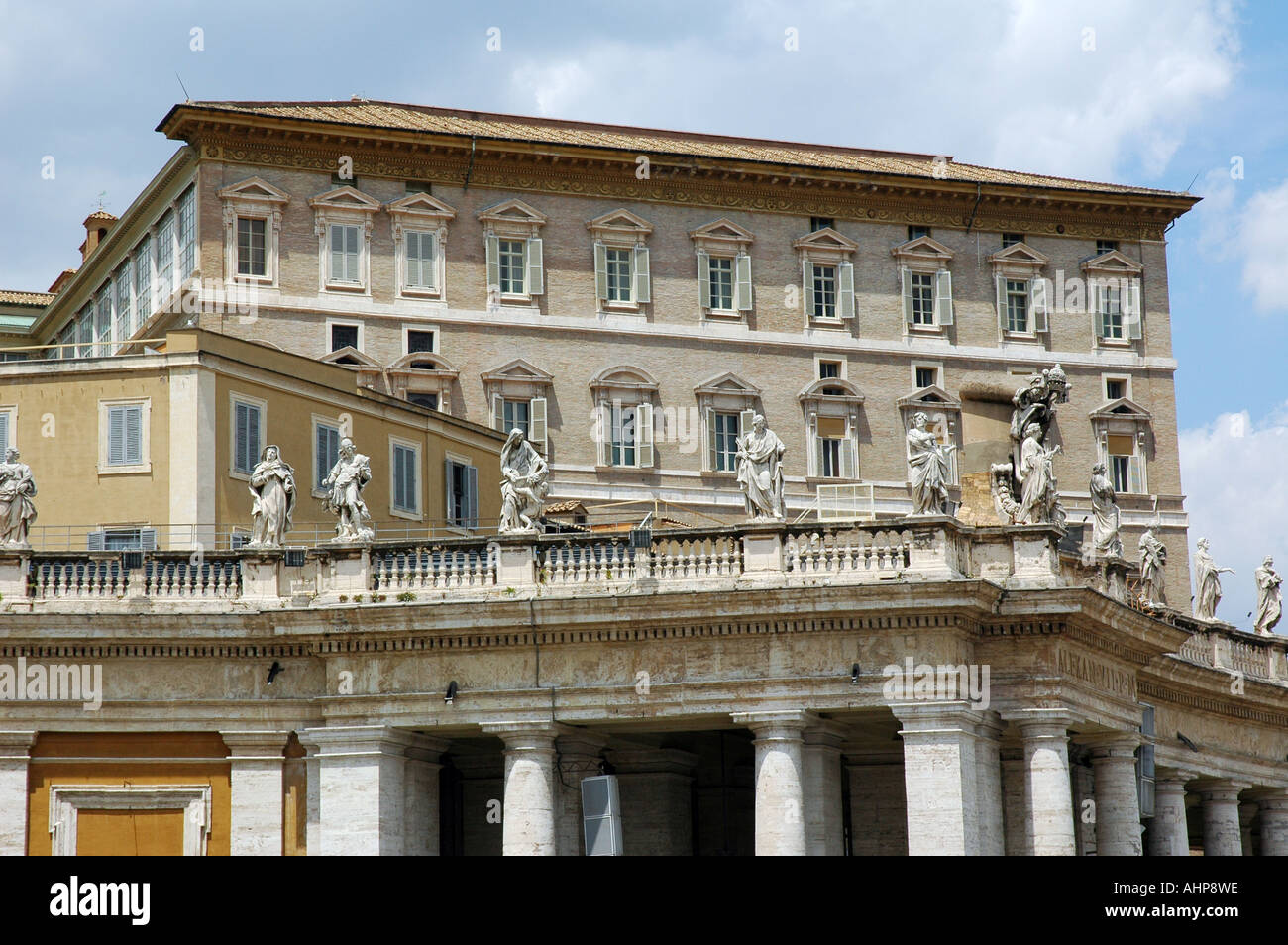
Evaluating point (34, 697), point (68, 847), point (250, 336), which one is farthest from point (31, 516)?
point (250, 336)

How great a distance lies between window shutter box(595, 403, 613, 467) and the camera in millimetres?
76750

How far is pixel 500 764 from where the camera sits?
4491 cm

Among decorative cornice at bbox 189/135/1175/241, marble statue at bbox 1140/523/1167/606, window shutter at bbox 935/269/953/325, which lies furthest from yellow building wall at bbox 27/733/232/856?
window shutter at bbox 935/269/953/325

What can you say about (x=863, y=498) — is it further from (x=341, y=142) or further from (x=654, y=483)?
(x=341, y=142)

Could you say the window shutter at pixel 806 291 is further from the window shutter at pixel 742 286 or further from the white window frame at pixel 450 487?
the white window frame at pixel 450 487

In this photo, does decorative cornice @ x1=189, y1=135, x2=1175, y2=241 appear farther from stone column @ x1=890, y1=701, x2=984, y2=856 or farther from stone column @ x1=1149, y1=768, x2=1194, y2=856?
stone column @ x1=890, y1=701, x2=984, y2=856

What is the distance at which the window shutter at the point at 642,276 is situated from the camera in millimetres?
78625

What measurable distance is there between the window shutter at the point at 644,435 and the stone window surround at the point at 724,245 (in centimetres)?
430

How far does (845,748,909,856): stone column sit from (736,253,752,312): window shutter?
37.5m

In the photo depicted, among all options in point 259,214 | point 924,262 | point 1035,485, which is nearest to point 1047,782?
point 1035,485

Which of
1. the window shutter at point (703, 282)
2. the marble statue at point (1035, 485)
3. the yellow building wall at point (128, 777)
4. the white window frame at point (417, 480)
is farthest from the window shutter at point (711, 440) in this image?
the yellow building wall at point (128, 777)

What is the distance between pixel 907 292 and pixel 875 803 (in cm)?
4108
